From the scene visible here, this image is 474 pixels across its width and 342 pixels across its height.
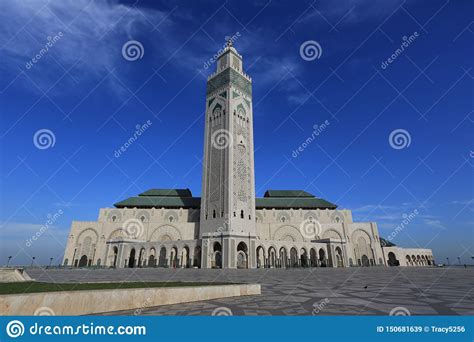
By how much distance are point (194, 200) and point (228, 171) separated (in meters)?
18.2

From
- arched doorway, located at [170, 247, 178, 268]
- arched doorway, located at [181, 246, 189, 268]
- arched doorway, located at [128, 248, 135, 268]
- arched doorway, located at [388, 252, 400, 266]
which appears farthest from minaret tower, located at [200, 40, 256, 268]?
arched doorway, located at [388, 252, 400, 266]

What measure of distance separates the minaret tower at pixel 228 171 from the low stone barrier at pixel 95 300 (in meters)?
30.7

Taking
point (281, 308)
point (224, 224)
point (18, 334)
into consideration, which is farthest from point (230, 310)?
point (224, 224)

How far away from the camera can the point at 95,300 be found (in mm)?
4617

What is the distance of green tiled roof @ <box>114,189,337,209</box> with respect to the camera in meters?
54.7

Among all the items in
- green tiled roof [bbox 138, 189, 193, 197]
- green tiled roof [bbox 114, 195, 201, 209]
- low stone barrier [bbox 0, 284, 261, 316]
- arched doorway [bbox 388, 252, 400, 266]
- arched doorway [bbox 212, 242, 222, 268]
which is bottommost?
low stone barrier [bbox 0, 284, 261, 316]

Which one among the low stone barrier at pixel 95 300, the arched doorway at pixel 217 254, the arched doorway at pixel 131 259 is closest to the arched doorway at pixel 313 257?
the arched doorway at pixel 217 254

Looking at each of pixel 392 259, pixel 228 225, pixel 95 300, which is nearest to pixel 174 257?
pixel 228 225

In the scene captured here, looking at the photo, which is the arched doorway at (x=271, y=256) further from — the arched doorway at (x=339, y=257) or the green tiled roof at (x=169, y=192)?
the green tiled roof at (x=169, y=192)

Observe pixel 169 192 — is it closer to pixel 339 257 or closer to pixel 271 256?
pixel 271 256

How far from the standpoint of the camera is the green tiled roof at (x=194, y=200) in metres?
54.7

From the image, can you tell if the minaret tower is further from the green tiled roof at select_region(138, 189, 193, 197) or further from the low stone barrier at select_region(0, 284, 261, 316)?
the low stone barrier at select_region(0, 284, 261, 316)

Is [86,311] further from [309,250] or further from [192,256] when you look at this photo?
[309,250]

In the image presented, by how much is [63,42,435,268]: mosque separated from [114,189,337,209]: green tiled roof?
0.70ft
